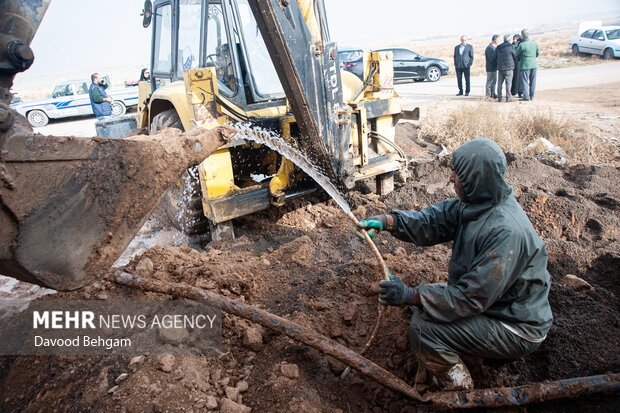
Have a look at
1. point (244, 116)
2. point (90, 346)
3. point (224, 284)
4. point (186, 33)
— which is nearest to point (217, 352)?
point (224, 284)

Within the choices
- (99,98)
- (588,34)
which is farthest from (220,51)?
(588,34)

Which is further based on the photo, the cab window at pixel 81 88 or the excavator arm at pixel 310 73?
the cab window at pixel 81 88

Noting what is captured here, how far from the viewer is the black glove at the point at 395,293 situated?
228 cm

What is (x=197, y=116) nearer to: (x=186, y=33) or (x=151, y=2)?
(x=186, y=33)

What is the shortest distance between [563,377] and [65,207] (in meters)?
2.85

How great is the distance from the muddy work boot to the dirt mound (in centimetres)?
22

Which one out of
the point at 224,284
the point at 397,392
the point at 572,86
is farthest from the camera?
the point at 572,86

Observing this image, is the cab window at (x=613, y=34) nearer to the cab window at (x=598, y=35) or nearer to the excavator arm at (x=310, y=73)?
the cab window at (x=598, y=35)

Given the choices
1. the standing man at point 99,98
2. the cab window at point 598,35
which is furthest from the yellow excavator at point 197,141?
the cab window at point 598,35

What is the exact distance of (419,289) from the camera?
230 cm

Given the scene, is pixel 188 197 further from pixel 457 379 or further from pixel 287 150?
pixel 457 379

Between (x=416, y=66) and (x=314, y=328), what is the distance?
58.7 ft

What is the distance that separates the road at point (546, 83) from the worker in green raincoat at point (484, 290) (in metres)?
10.8

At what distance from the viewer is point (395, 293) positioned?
2.28 metres
